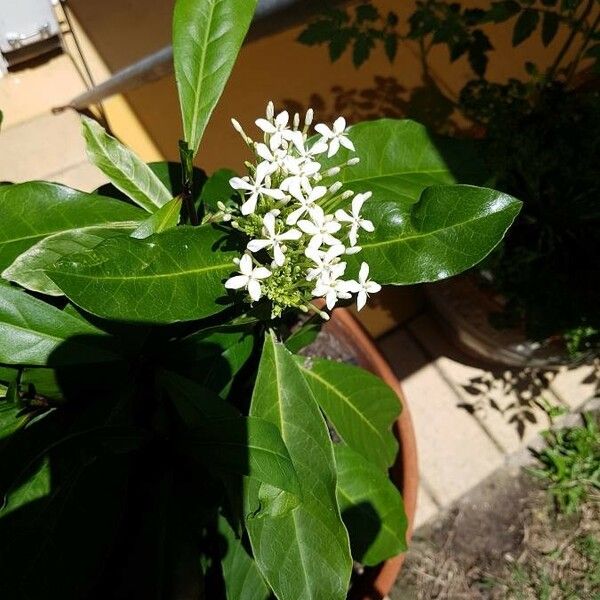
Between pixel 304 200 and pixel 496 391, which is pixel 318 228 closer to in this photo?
pixel 304 200

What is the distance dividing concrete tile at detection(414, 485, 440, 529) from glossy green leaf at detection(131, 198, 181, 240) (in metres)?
1.30

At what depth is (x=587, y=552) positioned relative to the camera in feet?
5.95

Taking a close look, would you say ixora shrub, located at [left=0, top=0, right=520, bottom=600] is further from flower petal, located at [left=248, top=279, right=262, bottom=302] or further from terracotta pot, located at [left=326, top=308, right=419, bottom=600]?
terracotta pot, located at [left=326, top=308, right=419, bottom=600]

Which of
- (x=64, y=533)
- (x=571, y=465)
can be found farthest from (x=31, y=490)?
(x=571, y=465)

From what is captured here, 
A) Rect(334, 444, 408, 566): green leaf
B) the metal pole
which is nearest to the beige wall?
the metal pole

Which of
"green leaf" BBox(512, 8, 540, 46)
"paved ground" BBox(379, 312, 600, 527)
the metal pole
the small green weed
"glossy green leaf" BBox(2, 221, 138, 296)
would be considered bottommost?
the small green weed

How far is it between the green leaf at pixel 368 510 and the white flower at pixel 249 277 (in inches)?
19.6

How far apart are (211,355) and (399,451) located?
64cm

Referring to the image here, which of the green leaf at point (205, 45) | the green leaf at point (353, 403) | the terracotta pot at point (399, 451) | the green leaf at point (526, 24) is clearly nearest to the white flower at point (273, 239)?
the green leaf at point (205, 45)

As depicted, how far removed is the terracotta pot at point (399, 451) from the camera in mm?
1299

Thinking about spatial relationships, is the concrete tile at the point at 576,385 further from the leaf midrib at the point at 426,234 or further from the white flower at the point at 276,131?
the white flower at the point at 276,131

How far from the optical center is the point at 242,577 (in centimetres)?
106

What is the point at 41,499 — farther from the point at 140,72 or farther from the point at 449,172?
the point at 140,72

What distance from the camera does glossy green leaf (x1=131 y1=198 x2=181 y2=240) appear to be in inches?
31.8
